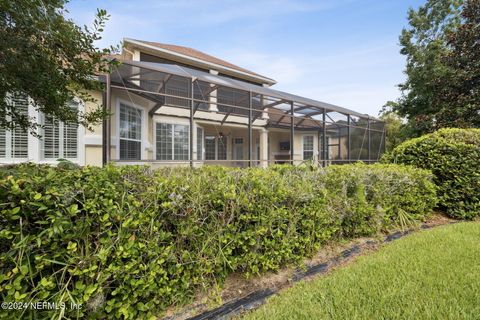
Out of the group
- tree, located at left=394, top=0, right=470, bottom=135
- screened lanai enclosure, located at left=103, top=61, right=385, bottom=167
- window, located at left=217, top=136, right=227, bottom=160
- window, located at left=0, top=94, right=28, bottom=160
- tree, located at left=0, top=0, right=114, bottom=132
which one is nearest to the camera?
tree, located at left=0, top=0, right=114, bottom=132

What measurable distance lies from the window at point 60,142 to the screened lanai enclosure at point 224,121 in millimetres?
1242

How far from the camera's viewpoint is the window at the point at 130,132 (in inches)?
302

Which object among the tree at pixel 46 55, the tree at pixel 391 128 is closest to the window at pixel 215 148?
the tree at pixel 46 55

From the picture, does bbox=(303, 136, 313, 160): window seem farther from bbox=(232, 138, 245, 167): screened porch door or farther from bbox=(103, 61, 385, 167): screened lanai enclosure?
bbox=(232, 138, 245, 167): screened porch door

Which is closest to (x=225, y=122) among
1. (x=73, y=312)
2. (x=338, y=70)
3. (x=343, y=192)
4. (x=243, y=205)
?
(x=338, y=70)

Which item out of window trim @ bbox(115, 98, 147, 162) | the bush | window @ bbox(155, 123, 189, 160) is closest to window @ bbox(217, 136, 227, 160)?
window @ bbox(155, 123, 189, 160)

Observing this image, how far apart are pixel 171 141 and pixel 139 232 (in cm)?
906

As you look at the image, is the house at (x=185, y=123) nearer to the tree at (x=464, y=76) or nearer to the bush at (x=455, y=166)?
the bush at (x=455, y=166)

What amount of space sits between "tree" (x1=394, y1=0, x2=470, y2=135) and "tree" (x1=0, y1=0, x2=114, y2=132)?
14.0 metres

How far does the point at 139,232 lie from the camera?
179 centimetres

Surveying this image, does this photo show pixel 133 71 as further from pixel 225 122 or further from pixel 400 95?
pixel 400 95

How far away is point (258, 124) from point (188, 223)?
12271 millimetres

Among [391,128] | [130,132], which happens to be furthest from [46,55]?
[391,128]

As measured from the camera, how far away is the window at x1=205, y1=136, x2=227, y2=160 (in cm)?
1505
